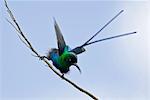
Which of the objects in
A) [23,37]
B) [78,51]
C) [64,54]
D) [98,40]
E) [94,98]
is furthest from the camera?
[64,54]

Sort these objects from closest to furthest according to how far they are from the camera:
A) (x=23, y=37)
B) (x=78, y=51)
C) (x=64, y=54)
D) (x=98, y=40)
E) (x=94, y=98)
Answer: (x=94, y=98)
(x=98, y=40)
(x=23, y=37)
(x=78, y=51)
(x=64, y=54)

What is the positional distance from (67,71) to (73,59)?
0.16m

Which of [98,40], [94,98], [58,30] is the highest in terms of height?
[58,30]

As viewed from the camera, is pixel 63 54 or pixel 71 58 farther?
pixel 63 54

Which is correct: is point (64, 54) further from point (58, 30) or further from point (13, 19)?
point (13, 19)

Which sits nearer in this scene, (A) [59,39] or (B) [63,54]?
(A) [59,39]

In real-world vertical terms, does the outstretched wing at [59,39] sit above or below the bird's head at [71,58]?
above

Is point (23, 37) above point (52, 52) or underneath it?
underneath

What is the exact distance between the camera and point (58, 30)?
168 cm

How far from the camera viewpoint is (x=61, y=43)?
1724mm

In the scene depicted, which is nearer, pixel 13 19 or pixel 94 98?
pixel 94 98

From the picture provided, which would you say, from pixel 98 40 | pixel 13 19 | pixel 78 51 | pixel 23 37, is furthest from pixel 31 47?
pixel 98 40

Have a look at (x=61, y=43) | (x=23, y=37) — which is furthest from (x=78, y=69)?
(x=23, y=37)

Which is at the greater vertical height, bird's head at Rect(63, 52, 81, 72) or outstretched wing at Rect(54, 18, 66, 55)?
outstretched wing at Rect(54, 18, 66, 55)
